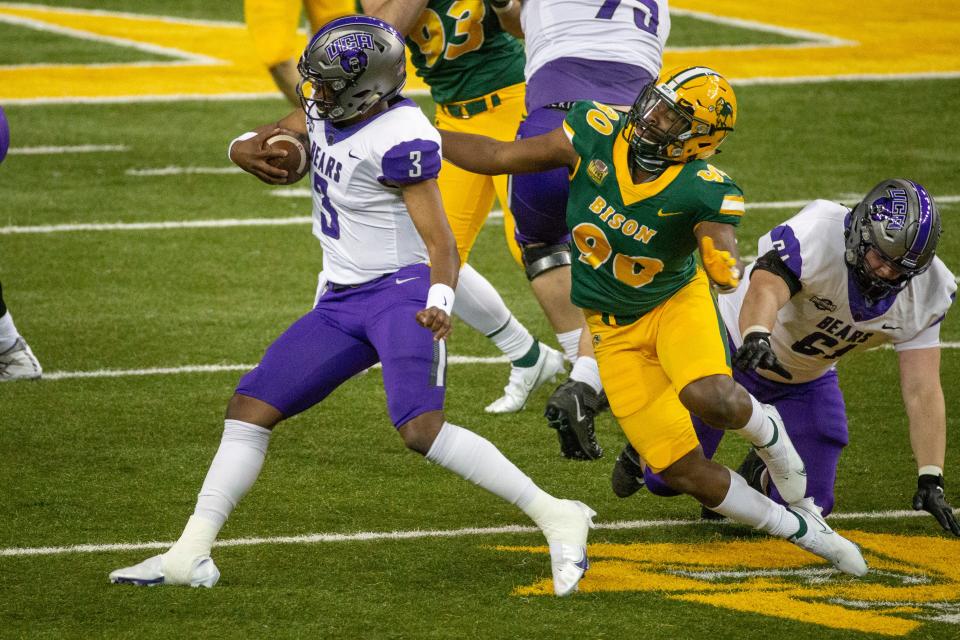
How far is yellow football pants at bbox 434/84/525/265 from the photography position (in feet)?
21.5

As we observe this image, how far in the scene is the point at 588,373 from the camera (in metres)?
5.55

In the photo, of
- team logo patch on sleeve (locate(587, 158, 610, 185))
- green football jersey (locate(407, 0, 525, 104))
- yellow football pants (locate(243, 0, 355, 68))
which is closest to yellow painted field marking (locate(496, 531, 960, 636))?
team logo patch on sleeve (locate(587, 158, 610, 185))

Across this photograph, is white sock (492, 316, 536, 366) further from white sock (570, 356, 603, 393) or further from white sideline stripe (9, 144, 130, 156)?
white sideline stripe (9, 144, 130, 156)

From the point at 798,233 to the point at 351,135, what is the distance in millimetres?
1490

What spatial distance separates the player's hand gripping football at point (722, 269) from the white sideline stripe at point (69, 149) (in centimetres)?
757

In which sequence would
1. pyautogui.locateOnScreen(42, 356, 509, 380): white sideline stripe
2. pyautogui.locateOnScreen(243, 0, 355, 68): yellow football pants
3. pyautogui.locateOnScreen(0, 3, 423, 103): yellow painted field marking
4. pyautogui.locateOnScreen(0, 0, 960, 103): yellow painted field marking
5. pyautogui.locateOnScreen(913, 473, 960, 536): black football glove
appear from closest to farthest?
1. pyautogui.locateOnScreen(913, 473, 960, 536): black football glove
2. pyautogui.locateOnScreen(42, 356, 509, 380): white sideline stripe
3. pyautogui.locateOnScreen(243, 0, 355, 68): yellow football pants
4. pyautogui.locateOnScreen(0, 3, 423, 103): yellow painted field marking
5. pyautogui.locateOnScreen(0, 0, 960, 103): yellow painted field marking

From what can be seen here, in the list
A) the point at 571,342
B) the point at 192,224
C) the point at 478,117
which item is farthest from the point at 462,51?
the point at 192,224

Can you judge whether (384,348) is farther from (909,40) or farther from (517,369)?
(909,40)

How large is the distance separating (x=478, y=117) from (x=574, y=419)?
193cm

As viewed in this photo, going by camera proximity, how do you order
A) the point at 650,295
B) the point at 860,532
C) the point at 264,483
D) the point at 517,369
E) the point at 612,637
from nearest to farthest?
the point at 612,637 → the point at 650,295 → the point at 860,532 → the point at 264,483 → the point at 517,369

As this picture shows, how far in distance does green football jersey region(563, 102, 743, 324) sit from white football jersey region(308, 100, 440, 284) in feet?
1.65

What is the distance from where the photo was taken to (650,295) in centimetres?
497

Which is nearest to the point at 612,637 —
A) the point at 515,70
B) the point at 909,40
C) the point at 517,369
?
the point at 517,369

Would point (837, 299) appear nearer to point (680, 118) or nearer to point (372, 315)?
point (680, 118)
